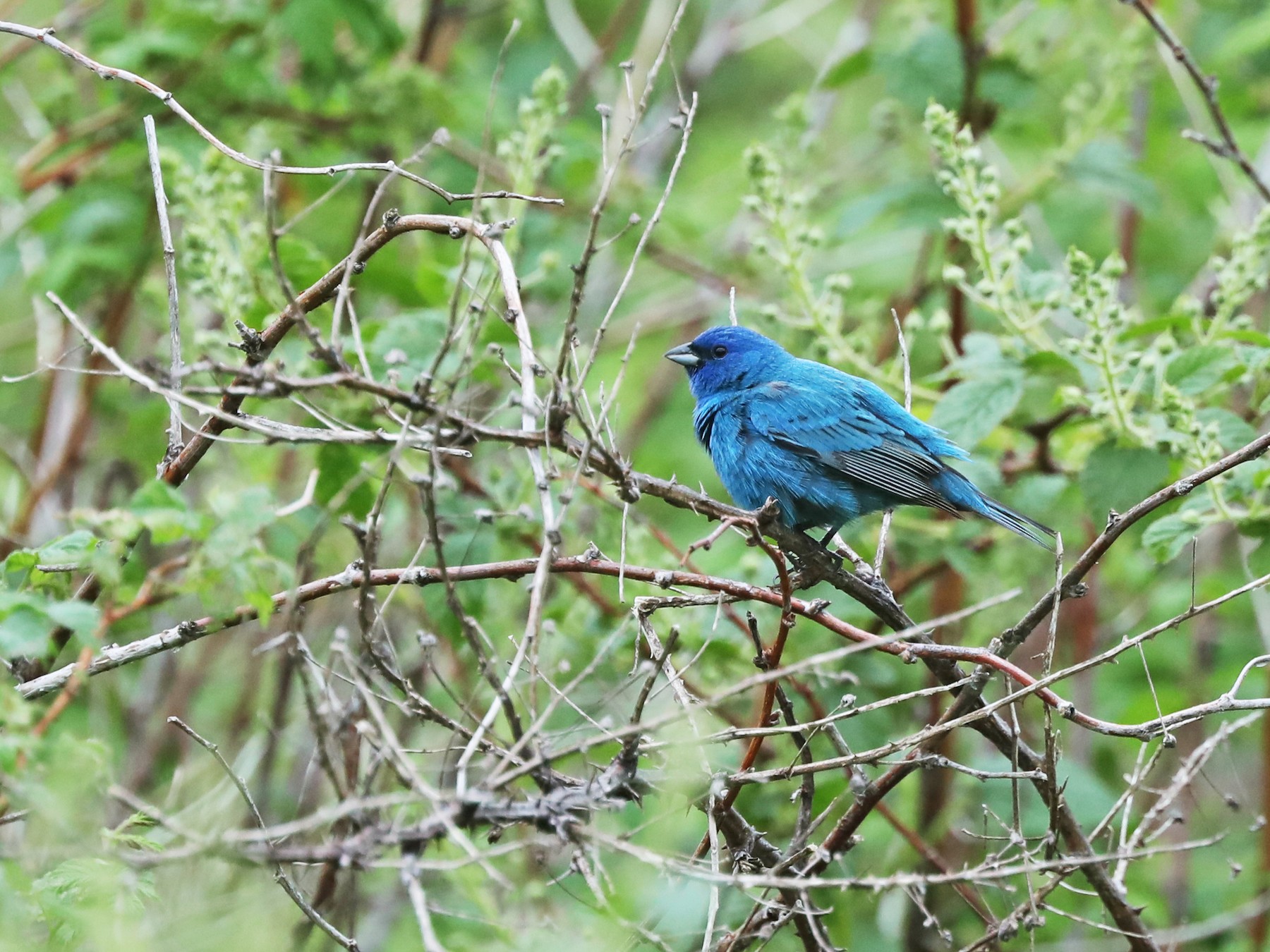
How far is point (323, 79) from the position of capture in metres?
5.18

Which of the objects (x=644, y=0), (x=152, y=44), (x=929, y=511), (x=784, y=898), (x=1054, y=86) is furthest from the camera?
(x=644, y=0)

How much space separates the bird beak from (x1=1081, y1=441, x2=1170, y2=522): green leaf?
193 cm

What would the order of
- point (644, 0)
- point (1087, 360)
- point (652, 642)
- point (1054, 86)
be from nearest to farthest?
point (652, 642) < point (1087, 360) < point (1054, 86) < point (644, 0)

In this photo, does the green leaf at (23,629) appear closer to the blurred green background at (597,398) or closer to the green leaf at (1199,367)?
the blurred green background at (597,398)

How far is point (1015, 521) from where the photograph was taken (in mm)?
4434

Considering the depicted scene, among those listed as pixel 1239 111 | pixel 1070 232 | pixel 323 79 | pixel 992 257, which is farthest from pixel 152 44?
pixel 1239 111

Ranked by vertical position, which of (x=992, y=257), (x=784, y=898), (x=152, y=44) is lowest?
(x=784, y=898)

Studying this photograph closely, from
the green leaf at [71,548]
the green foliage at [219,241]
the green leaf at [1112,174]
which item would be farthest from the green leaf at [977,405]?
the green leaf at [71,548]

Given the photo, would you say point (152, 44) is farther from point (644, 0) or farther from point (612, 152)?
point (644, 0)

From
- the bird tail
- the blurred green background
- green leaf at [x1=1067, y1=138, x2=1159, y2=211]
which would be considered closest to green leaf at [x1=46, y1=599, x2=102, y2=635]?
the blurred green background

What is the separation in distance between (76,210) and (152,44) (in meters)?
0.72

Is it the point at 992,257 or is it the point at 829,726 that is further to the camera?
the point at 992,257

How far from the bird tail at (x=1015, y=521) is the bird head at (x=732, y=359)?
3.50 feet

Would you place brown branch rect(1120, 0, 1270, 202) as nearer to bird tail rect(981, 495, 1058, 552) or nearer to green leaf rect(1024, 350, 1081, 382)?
green leaf rect(1024, 350, 1081, 382)
